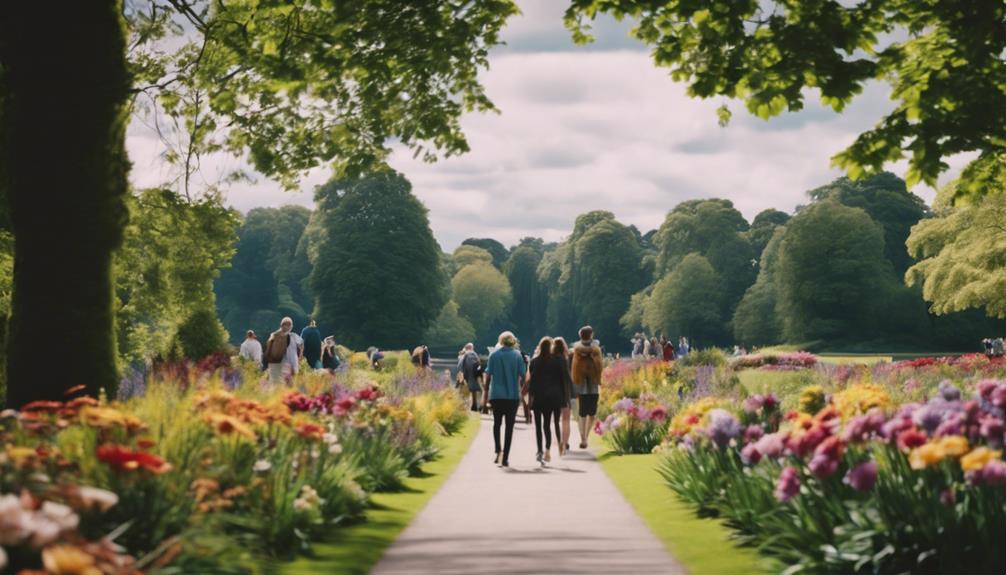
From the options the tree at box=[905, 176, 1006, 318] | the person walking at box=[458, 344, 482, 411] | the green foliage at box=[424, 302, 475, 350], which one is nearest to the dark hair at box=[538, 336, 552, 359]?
the person walking at box=[458, 344, 482, 411]

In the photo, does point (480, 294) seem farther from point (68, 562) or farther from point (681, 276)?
point (68, 562)

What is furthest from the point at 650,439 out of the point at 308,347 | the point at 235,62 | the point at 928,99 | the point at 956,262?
the point at 956,262

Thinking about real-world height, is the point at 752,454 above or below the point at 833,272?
below

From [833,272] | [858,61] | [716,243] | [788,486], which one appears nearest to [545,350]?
[858,61]

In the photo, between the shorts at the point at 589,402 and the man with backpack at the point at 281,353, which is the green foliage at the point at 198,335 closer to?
the man with backpack at the point at 281,353

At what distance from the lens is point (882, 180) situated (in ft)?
269

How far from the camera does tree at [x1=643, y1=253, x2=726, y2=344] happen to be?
87188mm

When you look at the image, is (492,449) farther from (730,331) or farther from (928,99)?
(730,331)

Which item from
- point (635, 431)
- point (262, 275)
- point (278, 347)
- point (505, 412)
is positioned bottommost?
point (635, 431)

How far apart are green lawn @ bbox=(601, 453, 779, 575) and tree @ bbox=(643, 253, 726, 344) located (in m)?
74.7

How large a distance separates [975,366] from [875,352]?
45904mm

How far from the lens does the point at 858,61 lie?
11.0m

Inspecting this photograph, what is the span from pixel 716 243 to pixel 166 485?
292 feet

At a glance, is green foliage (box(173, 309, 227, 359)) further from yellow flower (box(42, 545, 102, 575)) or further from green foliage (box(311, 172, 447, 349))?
green foliage (box(311, 172, 447, 349))
